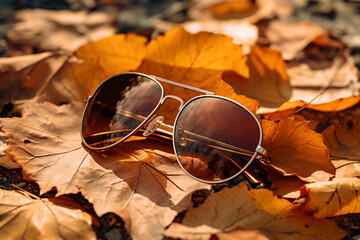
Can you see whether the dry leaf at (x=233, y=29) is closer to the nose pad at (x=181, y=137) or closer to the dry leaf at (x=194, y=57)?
the dry leaf at (x=194, y=57)

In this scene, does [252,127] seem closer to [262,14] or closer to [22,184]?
[22,184]

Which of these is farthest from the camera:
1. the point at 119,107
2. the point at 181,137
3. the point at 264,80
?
the point at 264,80

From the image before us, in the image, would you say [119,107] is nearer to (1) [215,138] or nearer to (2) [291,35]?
(1) [215,138]

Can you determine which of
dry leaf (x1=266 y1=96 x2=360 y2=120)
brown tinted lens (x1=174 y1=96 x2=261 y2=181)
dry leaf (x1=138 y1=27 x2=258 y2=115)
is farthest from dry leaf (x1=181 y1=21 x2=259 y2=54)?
brown tinted lens (x1=174 y1=96 x2=261 y2=181)

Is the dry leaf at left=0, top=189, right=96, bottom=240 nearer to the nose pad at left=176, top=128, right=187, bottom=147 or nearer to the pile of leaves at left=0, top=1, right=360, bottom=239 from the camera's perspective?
the pile of leaves at left=0, top=1, right=360, bottom=239

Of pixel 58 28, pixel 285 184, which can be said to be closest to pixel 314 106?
pixel 285 184
